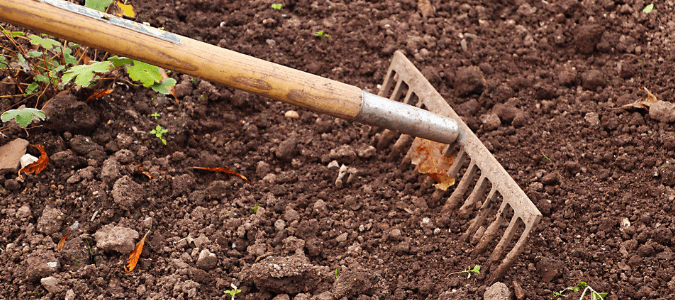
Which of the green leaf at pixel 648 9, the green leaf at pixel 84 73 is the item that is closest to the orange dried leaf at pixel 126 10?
the green leaf at pixel 84 73

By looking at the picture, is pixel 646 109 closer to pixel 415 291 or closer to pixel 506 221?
pixel 506 221

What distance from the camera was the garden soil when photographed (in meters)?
2.42

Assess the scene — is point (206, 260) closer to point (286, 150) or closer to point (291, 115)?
point (286, 150)

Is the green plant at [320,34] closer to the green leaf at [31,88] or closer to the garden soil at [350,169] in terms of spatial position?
the garden soil at [350,169]

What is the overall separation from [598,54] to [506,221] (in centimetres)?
155

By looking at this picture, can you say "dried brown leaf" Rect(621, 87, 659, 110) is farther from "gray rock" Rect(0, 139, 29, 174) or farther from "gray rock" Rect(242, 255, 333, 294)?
"gray rock" Rect(0, 139, 29, 174)

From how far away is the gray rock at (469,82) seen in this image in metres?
3.34

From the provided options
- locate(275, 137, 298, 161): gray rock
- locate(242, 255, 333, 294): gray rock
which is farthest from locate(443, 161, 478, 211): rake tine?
locate(275, 137, 298, 161): gray rock

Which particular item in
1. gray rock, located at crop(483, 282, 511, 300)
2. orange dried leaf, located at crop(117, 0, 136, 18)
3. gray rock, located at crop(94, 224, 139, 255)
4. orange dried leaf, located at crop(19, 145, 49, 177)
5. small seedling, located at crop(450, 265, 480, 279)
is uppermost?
orange dried leaf, located at crop(117, 0, 136, 18)

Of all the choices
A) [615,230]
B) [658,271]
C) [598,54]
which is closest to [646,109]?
[598,54]

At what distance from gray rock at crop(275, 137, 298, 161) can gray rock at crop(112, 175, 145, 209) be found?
2.56 feet

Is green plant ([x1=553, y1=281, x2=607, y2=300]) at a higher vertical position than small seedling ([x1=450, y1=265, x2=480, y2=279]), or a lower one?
higher

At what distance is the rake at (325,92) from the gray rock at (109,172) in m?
0.68

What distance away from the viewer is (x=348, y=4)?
3883mm
